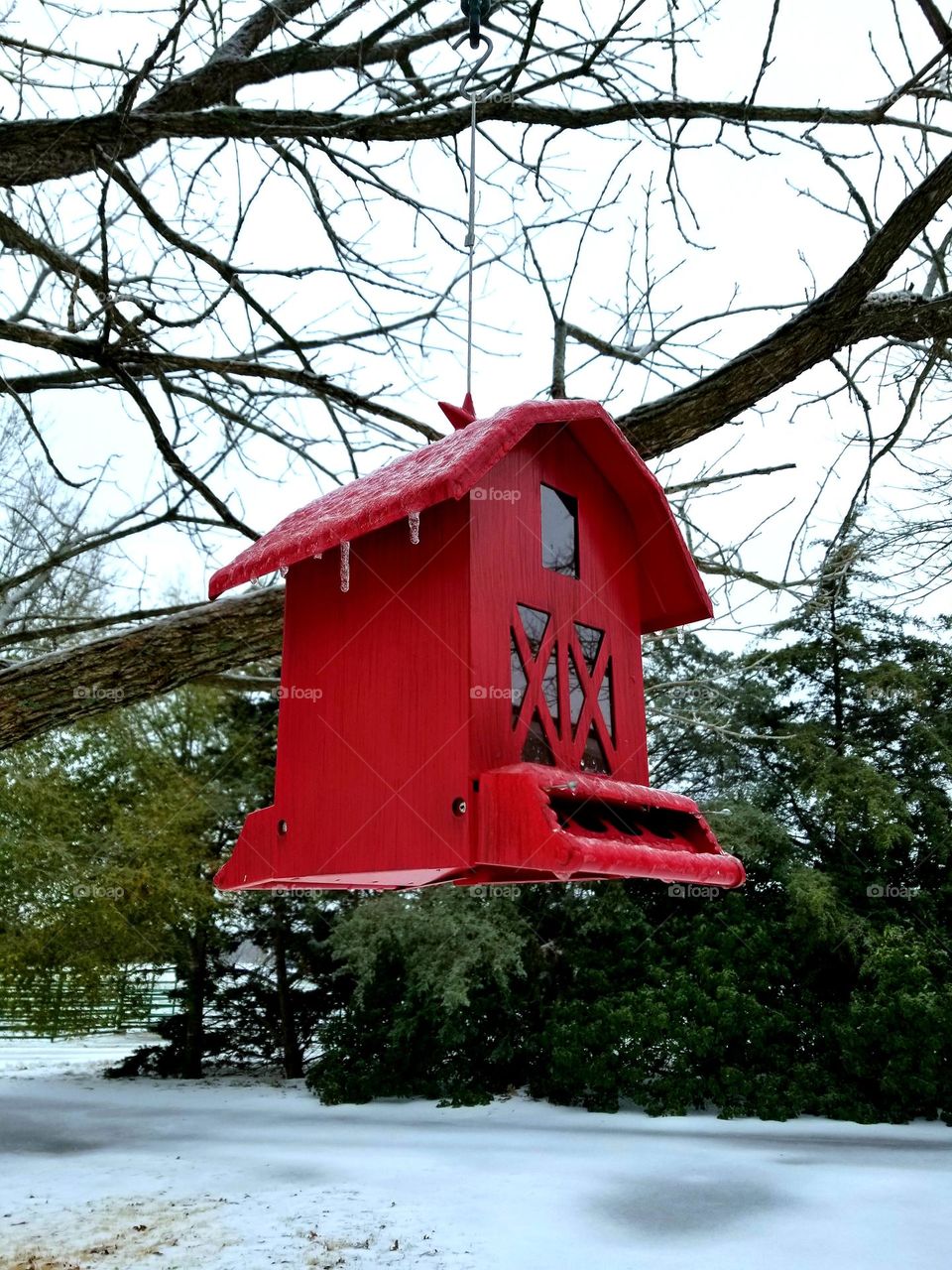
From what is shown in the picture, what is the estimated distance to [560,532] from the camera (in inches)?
93.0

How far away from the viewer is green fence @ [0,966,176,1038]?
13055 mm

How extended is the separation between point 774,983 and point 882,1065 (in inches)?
47.5

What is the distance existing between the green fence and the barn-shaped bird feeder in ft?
39.1

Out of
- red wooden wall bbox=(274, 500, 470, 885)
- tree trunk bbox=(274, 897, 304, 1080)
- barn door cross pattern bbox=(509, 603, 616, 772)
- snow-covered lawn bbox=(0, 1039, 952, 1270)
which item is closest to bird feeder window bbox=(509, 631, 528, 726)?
barn door cross pattern bbox=(509, 603, 616, 772)

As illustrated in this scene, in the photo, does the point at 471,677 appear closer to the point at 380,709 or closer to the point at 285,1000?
the point at 380,709

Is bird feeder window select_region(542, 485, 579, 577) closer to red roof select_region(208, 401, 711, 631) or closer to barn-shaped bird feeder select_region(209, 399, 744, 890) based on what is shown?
barn-shaped bird feeder select_region(209, 399, 744, 890)

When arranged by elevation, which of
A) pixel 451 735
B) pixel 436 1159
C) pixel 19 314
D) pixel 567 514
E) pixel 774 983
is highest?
pixel 19 314

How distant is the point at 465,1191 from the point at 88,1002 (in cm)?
747

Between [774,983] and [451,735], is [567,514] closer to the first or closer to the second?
[451,735]

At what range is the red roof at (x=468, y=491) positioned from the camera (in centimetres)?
190

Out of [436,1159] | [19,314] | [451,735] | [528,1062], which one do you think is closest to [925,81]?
[451,735]

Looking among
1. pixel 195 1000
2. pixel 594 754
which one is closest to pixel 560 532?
pixel 594 754

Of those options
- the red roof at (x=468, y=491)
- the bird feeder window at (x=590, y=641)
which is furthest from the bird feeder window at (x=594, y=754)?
the red roof at (x=468, y=491)

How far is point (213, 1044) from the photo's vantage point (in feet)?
44.8
